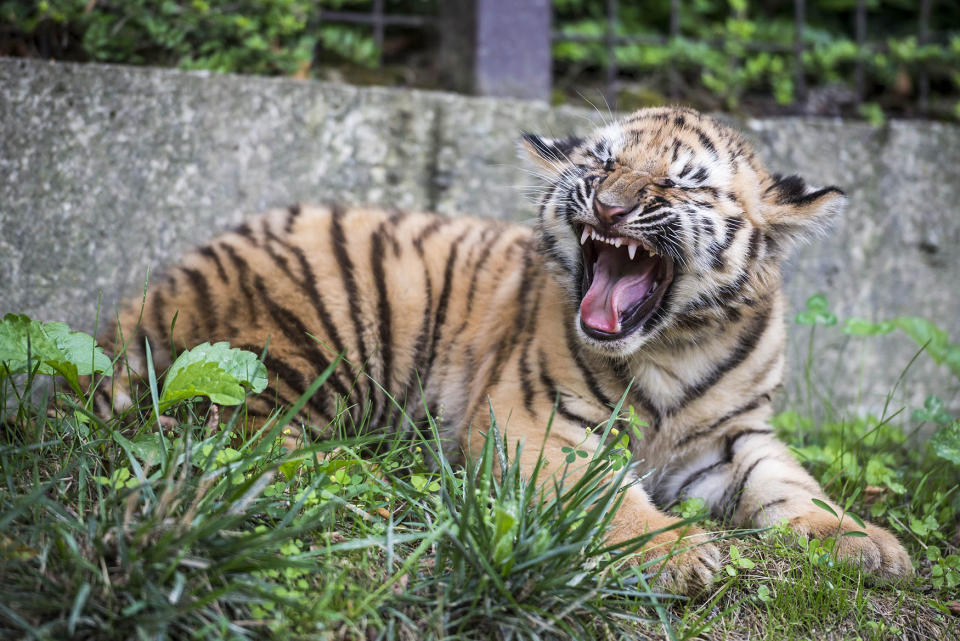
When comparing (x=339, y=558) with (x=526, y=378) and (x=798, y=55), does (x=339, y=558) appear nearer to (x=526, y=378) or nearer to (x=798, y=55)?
(x=526, y=378)

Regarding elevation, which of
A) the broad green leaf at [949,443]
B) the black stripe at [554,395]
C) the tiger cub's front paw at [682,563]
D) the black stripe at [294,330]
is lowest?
the tiger cub's front paw at [682,563]

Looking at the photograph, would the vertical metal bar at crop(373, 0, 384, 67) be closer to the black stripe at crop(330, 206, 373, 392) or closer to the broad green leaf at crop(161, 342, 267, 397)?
the black stripe at crop(330, 206, 373, 392)

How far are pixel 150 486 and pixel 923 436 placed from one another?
3395mm

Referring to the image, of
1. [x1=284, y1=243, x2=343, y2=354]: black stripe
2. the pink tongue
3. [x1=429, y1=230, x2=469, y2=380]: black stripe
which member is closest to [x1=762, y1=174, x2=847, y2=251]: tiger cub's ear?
the pink tongue

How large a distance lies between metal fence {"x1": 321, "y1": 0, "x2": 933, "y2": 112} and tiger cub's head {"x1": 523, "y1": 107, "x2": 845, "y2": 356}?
1.38 metres

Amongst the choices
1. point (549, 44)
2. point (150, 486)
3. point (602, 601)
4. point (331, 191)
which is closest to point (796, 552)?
point (602, 601)

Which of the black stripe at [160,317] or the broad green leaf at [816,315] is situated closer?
the black stripe at [160,317]

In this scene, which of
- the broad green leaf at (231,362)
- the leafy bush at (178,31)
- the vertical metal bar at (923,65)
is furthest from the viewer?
the vertical metal bar at (923,65)

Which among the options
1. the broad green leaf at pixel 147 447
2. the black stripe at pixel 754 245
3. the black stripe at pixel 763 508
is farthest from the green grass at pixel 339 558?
the black stripe at pixel 754 245

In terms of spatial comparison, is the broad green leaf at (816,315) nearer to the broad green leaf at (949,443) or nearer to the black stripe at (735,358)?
the black stripe at (735,358)

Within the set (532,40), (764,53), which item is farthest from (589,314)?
(764,53)

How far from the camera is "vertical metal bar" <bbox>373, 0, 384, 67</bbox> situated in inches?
159

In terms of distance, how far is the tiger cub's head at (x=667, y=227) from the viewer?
7.97 feet

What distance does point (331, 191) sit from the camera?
11.8ft
